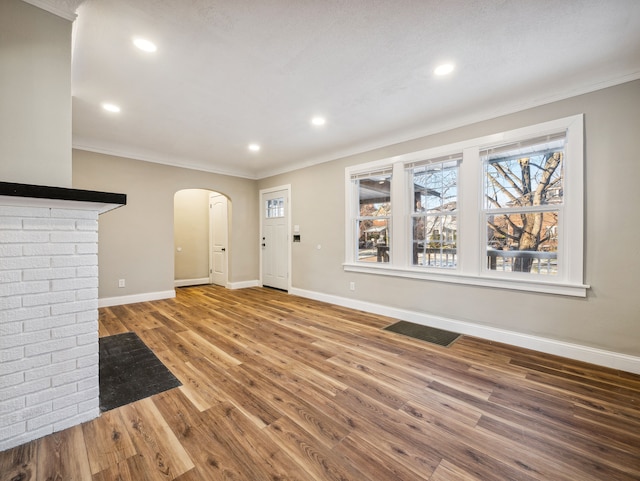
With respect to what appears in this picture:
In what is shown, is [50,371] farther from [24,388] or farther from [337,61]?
[337,61]

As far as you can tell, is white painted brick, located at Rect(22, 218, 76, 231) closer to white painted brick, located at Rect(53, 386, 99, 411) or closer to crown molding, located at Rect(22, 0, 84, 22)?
white painted brick, located at Rect(53, 386, 99, 411)

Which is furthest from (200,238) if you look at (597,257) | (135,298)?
(597,257)

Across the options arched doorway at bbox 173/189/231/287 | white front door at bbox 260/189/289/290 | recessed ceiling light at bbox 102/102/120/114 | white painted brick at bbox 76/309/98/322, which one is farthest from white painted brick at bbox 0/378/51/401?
arched doorway at bbox 173/189/231/287

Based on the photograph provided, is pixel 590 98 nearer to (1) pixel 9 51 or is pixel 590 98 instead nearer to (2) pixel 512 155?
(2) pixel 512 155

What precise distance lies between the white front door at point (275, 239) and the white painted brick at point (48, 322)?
416 cm

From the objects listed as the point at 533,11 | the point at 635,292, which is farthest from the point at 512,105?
the point at 635,292

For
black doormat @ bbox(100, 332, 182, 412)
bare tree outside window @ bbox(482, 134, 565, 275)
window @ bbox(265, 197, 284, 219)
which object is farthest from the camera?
window @ bbox(265, 197, 284, 219)

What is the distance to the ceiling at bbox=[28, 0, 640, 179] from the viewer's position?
180 cm

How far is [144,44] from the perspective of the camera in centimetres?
211

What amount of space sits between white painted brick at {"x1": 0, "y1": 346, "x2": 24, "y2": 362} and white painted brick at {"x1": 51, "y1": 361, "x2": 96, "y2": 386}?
0.74 feet

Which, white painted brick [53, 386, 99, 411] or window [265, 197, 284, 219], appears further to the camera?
window [265, 197, 284, 219]

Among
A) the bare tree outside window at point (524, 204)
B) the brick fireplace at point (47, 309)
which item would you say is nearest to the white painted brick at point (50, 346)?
the brick fireplace at point (47, 309)

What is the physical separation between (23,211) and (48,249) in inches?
9.4

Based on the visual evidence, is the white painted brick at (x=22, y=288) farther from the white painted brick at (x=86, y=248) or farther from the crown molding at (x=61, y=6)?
the crown molding at (x=61, y=6)
